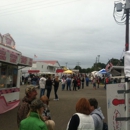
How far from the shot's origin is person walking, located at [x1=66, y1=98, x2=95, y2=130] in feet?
10.4

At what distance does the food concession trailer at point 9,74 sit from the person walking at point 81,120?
5973mm

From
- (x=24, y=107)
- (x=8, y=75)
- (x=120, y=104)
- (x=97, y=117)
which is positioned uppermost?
(x=8, y=75)

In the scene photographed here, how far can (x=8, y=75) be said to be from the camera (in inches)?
439

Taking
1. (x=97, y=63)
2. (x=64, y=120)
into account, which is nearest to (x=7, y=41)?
(x=64, y=120)

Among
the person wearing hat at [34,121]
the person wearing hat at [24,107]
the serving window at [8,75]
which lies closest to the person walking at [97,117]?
the person wearing hat at [34,121]

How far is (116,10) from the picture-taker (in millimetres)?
16469

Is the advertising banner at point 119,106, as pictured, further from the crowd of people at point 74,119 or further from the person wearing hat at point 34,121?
the person wearing hat at point 34,121

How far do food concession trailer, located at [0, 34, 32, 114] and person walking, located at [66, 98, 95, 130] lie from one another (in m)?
5.97

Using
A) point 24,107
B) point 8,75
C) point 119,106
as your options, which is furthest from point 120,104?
point 8,75

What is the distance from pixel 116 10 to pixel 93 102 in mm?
13852

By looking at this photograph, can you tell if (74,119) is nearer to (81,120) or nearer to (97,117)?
(81,120)

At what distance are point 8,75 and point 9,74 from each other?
0.12m

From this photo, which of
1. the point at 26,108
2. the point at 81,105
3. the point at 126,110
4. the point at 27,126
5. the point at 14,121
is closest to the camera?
the point at 27,126

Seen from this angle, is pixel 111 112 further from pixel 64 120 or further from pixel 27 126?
pixel 64 120
